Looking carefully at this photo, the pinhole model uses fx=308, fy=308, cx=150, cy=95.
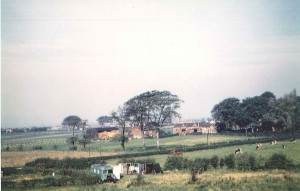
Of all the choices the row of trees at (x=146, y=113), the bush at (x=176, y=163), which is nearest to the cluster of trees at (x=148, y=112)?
the row of trees at (x=146, y=113)

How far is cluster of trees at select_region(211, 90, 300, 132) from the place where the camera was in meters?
21.5

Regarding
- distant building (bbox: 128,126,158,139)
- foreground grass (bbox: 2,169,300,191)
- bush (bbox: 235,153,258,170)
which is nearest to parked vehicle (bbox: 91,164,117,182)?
foreground grass (bbox: 2,169,300,191)

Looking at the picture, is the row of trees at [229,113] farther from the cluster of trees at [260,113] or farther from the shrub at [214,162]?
the shrub at [214,162]

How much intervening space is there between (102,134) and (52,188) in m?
26.2

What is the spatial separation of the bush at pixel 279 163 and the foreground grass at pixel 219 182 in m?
0.71

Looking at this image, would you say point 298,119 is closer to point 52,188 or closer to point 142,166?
point 142,166

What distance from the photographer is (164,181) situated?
13.6m

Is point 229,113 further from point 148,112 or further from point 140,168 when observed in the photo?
point 140,168

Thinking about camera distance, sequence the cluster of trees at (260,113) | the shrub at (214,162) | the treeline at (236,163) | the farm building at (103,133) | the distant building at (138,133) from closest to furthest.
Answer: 1. the treeline at (236,163)
2. the shrub at (214,162)
3. the cluster of trees at (260,113)
4. the distant building at (138,133)
5. the farm building at (103,133)

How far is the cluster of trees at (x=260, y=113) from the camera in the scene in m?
21.5

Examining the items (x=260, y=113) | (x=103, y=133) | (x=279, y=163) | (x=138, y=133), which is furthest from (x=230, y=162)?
(x=103, y=133)

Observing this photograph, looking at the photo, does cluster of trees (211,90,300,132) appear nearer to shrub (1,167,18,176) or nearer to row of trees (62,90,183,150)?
row of trees (62,90,183,150)

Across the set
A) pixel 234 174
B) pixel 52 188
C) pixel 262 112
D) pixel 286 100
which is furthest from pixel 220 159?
pixel 262 112

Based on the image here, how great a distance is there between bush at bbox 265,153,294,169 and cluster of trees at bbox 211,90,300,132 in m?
4.00
